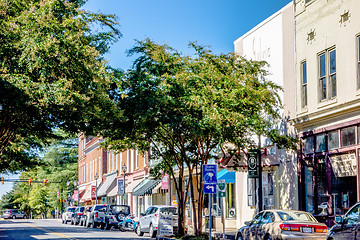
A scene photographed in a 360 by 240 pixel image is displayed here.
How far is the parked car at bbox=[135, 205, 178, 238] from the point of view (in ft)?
92.6

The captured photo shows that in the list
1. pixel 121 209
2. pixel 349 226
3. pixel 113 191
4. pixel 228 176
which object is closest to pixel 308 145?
pixel 228 176

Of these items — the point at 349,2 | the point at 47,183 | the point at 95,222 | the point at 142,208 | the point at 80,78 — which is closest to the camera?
the point at 80,78

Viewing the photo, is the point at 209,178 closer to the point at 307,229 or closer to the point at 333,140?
the point at 307,229

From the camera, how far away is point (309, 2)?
2536cm

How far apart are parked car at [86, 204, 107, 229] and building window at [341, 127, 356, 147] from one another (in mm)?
22134

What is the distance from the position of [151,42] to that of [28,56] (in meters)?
6.39

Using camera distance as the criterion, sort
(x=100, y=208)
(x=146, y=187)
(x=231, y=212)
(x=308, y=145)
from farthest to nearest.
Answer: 1. (x=146, y=187)
2. (x=100, y=208)
3. (x=231, y=212)
4. (x=308, y=145)

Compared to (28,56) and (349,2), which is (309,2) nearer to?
(349,2)

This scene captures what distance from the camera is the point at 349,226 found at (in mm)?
13555

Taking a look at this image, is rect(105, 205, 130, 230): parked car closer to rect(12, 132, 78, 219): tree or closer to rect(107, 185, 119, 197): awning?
rect(107, 185, 119, 197): awning

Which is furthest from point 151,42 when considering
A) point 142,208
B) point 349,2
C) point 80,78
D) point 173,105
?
point 142,208

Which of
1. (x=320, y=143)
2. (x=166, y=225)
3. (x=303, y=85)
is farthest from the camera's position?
(x=166, y=225)

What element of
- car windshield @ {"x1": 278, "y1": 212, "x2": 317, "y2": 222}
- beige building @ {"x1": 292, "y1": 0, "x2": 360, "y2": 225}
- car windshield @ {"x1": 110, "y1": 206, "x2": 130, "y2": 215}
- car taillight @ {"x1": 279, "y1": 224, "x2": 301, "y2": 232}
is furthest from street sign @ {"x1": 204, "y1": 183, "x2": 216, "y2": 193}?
car windshield @ {"x1": 110, "y1": 206, "x2": 130, "y2": 215}

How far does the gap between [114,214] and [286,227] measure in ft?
76.6
